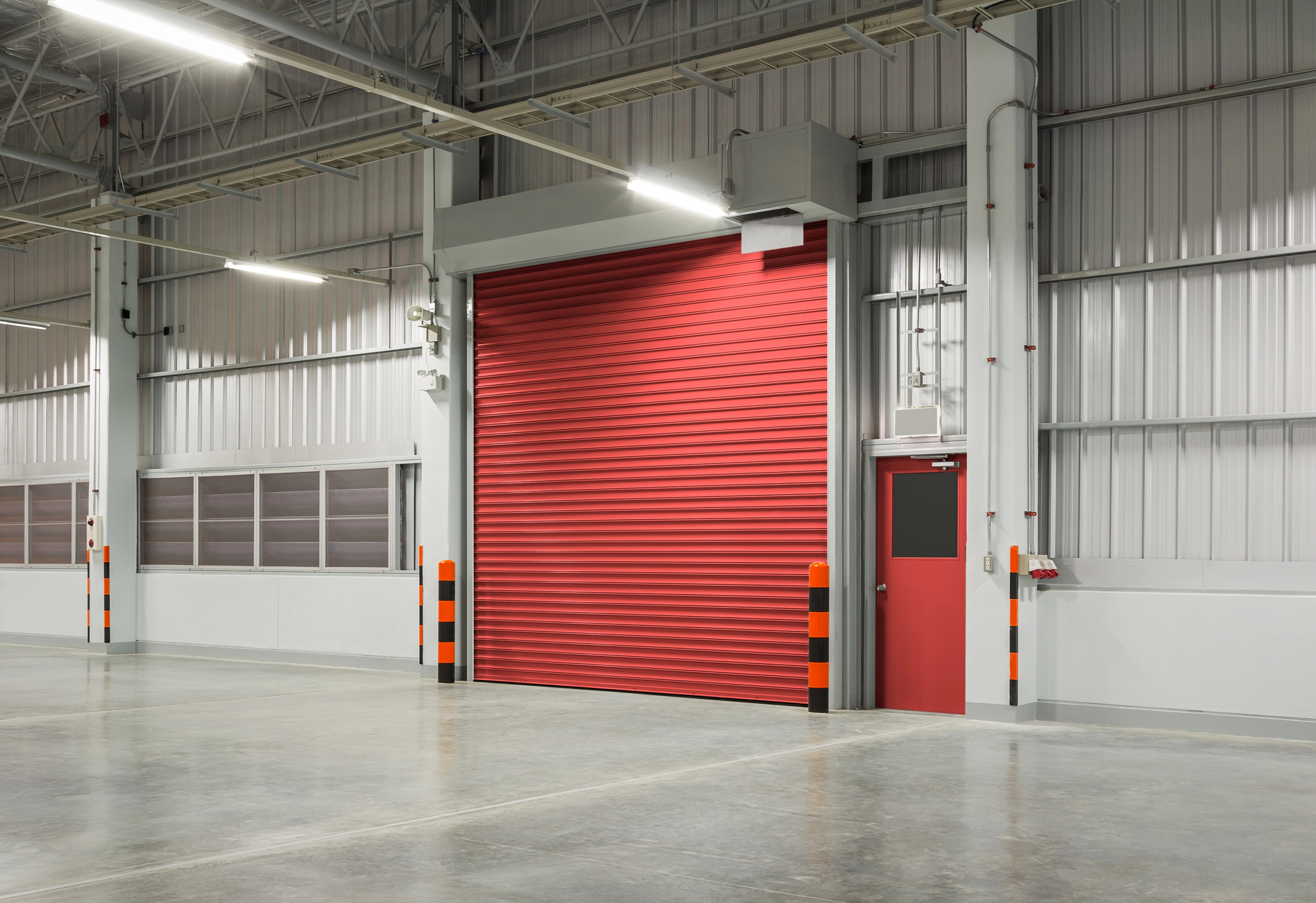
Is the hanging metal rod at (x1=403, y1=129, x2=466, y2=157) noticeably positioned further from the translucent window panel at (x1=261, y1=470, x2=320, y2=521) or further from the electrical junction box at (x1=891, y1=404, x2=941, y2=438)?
the electrical junction box at (x1=891, y1=404, x2=941, y2=438)

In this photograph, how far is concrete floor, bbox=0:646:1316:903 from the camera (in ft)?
18.7

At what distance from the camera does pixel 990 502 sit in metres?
11.2

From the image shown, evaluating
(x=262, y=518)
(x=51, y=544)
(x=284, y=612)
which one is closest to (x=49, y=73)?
(x=262, y=518)

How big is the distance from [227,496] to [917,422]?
11.2 m

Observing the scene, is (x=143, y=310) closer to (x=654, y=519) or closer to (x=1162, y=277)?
(x=654, y=519)

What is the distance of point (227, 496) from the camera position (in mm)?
18359

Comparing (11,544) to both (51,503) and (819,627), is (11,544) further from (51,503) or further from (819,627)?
(819,627)

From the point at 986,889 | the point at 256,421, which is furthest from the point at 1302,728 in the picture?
the point at 256,421

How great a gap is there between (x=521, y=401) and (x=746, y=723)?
5.29 meters

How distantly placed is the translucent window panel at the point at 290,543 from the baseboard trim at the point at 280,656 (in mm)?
1234

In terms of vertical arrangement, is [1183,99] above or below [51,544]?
above

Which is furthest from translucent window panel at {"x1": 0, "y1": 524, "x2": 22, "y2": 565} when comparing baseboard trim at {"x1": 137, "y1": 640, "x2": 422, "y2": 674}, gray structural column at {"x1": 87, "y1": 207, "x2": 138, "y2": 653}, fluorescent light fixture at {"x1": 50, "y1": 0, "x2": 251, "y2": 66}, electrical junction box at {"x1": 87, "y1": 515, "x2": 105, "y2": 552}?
fluorescent light fixture at {"x1": 50, "y1": 0, "x2": 251, "y2": 66}

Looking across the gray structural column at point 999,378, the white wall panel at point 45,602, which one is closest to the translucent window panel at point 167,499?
the white wall panel at point 45,602

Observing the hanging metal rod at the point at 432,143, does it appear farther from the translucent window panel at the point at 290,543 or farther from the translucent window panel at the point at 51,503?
the translucent window panel at the point at 51,503
